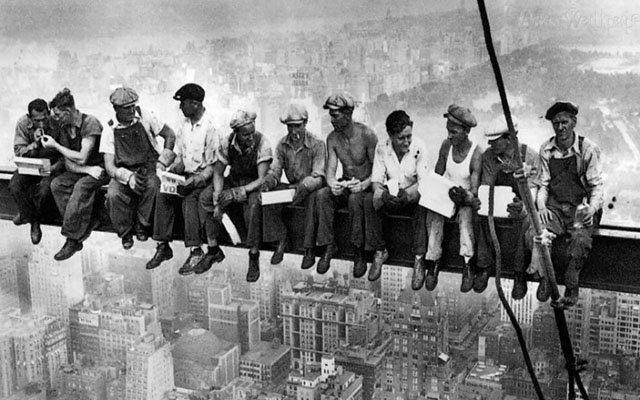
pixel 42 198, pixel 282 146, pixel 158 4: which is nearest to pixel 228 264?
pixel 158 4

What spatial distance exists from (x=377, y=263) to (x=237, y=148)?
1.49m

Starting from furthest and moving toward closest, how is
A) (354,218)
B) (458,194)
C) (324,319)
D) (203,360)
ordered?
(203,360) < (324,319) < (354,218) < (458,194)

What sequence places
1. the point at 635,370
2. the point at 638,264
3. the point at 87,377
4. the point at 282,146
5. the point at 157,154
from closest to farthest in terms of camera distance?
the point at 638,264
the point at 282,146
the point at 157,154
the point at 635,370
the point at 87,377

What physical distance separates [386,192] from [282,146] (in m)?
1.00

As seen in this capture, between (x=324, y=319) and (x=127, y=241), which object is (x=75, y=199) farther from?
(x=324, y=319)

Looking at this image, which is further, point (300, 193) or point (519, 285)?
point (300, 193)

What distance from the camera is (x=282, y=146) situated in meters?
6.50

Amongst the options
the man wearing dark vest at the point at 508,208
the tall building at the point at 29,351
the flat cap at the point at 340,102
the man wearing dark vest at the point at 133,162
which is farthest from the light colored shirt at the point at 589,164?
the tall building at the point at 29,351

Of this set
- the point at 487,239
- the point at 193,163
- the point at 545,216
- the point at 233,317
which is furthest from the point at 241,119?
the point at 233,317

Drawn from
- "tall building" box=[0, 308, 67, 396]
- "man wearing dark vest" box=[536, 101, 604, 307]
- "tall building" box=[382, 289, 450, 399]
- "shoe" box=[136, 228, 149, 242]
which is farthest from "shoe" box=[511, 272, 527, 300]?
"tall building" box=[0, 308, 67, 396]

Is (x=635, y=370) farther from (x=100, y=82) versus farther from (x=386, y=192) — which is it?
(x=100, y=82)

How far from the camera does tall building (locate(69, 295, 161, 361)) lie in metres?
12.6

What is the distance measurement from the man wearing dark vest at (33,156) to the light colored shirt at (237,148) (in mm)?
1764

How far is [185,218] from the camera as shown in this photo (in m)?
6.77
